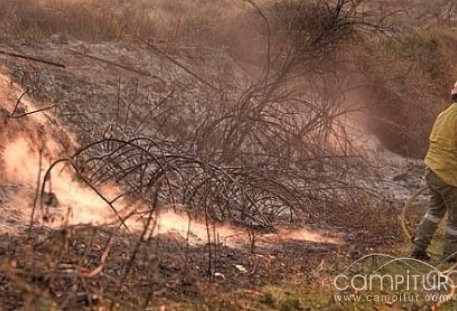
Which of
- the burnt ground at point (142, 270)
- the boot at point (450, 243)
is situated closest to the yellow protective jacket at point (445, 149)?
the boot at point (450, 243)

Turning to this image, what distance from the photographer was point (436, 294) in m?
5.12

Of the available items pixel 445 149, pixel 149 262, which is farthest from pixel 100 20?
pixel 149 262

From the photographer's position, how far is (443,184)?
256 inches

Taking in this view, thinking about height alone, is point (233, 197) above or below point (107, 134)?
below

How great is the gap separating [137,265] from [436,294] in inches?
89.5

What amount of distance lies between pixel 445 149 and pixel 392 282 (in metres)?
1.63

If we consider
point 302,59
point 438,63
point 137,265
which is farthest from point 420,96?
point 137,265

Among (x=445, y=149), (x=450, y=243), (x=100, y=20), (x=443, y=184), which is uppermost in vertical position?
(x=100, y=20)

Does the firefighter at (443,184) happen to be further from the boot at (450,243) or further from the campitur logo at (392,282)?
the campitur logo at (392,282)

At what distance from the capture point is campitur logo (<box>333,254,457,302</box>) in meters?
4.99

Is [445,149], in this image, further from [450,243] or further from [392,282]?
[392,282]

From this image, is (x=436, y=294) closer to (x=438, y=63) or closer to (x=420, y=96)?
(x=420, y=96)

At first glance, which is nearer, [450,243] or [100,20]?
[450,243]

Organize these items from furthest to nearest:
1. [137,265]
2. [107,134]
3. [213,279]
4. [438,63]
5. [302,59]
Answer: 1. [438,63]
2. [302,59]
3. [107,134]
4. [213,279]
5. [137,265]
